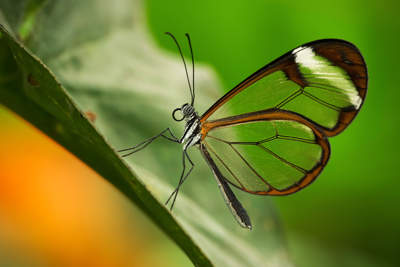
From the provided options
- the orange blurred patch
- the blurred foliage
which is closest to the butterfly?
the orange blurred patch

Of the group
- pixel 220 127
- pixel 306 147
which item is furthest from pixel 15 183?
pixel 306 147

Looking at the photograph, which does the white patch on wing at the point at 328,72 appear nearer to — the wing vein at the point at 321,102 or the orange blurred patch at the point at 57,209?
the wing vein at the point at 321,102

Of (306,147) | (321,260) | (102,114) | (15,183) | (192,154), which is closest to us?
(102,114)

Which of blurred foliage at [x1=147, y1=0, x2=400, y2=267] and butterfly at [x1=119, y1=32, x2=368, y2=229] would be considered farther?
blurred foliage at [x1=147, y1=0, x2=400, y2=267]

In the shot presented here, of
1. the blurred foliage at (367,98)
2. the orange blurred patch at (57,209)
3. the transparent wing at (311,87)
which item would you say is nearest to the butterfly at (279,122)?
the transparent wing at (311,87)

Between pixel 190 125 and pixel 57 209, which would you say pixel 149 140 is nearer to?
pixel 190 125

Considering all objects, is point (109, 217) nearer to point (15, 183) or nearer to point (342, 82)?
point (15, 183)

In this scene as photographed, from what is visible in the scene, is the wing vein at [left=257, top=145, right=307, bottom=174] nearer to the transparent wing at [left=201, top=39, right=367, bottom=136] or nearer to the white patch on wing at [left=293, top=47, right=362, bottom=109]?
the transparent wing at [left=201, top=39, right=367, bottom=136]

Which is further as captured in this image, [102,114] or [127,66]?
[127,66]
